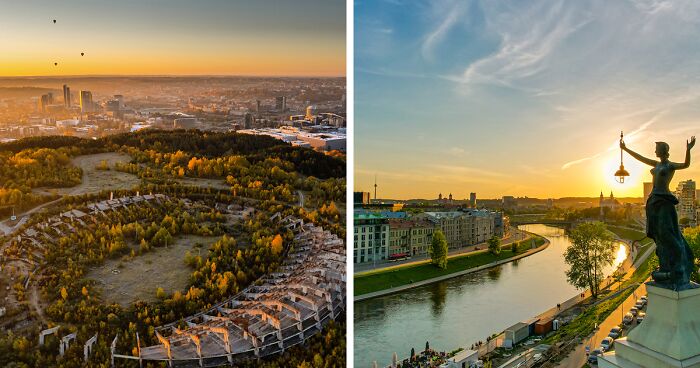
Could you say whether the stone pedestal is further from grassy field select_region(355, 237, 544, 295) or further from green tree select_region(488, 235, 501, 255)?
green tree select_region(488, 235, 501, 255)

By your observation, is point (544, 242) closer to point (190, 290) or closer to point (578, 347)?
point (578, 347)

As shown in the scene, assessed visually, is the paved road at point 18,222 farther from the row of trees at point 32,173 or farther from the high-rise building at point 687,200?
the high-rise building at point 687,200

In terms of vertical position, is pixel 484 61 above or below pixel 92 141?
above

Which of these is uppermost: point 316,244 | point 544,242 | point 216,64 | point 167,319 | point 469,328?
point 216,64

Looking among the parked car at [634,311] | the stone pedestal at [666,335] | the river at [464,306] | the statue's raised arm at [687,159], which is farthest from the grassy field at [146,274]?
the parked car at [634,311]

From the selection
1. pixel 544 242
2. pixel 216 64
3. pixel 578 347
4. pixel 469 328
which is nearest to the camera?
pixel 216 64

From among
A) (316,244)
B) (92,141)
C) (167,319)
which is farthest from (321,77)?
(167,319)

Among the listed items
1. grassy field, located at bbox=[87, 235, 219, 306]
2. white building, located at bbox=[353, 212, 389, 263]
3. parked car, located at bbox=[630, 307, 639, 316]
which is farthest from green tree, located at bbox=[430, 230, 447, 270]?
grassy field, located at bbox=[87, 235, 219, 306]

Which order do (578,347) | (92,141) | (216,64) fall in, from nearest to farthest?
(92,141), (216,64), (578,347)
